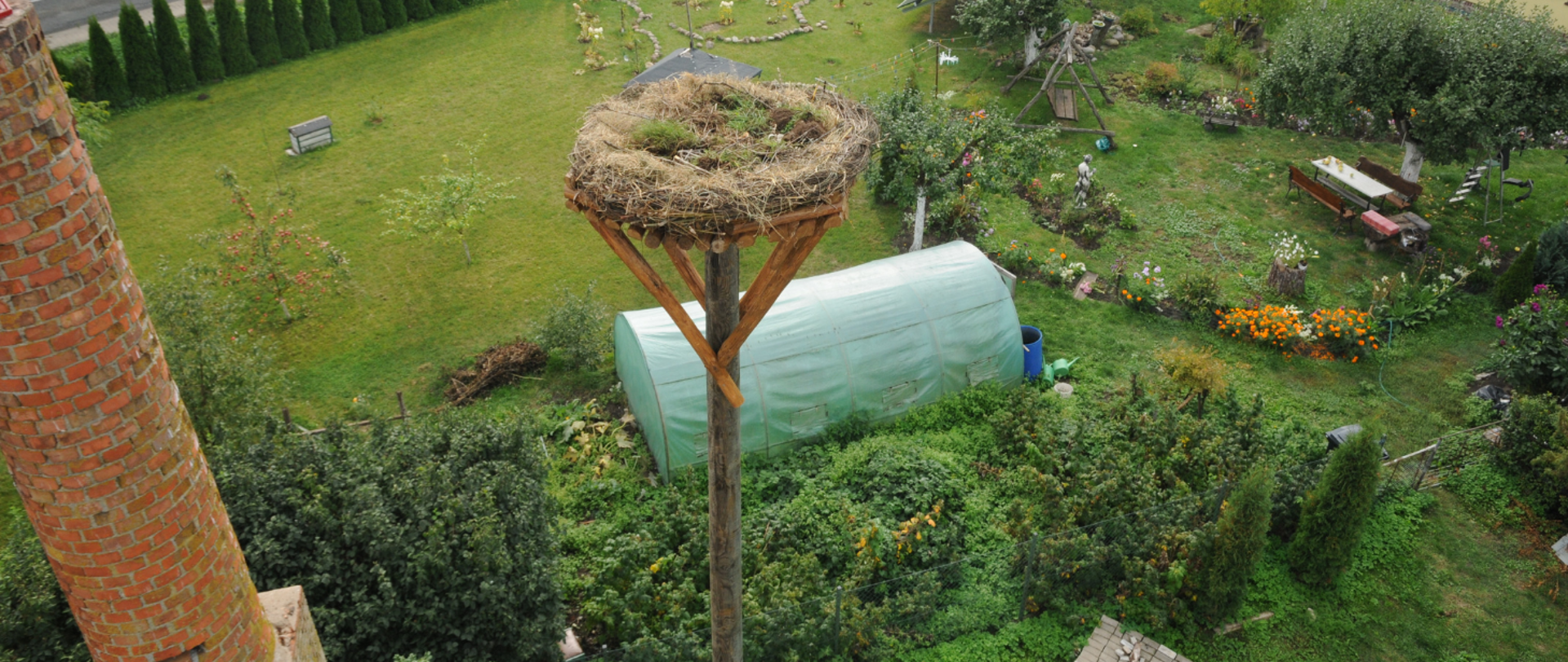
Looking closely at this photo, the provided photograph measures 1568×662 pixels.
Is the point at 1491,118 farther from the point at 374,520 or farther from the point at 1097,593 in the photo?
the point at 374,520

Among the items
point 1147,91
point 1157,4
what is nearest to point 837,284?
point 1147,91

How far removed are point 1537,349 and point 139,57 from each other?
25.4 m

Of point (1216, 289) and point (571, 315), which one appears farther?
point (1216, 289)

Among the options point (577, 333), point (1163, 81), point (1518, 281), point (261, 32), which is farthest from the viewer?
point (261, 32)

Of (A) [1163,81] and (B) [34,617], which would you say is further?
(A) [1163,81]

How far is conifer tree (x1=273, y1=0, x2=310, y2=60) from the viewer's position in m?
22.8

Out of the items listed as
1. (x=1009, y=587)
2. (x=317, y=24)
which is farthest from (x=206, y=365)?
(x=317, y=24)

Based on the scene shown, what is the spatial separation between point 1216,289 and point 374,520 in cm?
1274

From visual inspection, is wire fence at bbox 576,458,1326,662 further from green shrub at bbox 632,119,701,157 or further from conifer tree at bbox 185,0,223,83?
conifer tree at bbox 185,0,223,83

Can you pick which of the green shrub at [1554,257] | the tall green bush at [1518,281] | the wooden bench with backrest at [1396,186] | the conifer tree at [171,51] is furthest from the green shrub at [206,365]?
the wooden bench with backrest at [1396,186]

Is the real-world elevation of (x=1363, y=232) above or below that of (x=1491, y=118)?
below

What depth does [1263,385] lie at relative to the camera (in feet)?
47.3

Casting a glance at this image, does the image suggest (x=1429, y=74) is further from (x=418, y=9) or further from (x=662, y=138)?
(x=418, y=9)

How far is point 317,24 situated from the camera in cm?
2331
